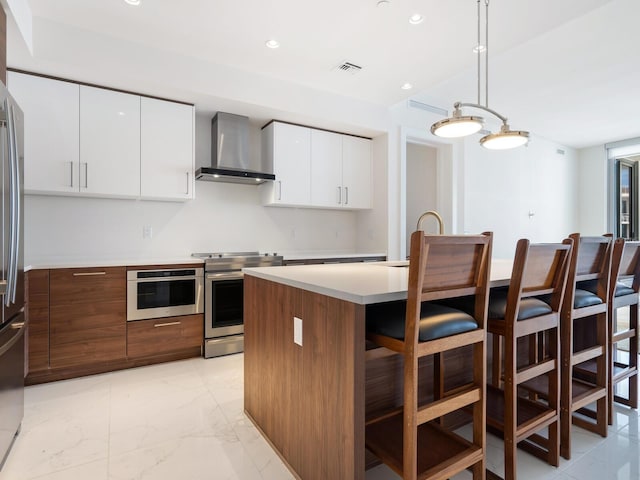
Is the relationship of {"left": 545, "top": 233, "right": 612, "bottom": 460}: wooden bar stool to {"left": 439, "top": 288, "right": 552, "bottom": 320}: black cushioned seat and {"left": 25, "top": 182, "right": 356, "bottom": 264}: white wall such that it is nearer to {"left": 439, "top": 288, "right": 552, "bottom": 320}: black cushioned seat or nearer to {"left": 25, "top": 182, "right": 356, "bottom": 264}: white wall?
{"left": 439, "top": 288, "right": 552, "bottom": 320}: black cushioned seat

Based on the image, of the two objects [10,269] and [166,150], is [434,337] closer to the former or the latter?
[10,269]

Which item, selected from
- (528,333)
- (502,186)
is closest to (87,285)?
(528,333)

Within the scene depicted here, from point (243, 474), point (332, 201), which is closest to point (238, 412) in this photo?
point (243, 474)

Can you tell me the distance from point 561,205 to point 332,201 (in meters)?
4.93

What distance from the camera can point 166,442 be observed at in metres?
1.92

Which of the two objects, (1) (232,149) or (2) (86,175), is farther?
(1) (232,149)

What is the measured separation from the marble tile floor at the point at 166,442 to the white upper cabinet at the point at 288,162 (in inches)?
84.2

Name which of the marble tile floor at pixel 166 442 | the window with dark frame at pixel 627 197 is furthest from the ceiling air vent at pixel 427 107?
the window with dark frame at pixel 627 197

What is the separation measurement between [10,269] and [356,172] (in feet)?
12.0

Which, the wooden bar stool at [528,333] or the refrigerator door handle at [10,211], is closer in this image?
the wooden bar stool at [528,333]

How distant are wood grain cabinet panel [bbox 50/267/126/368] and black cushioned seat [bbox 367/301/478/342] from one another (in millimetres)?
2379

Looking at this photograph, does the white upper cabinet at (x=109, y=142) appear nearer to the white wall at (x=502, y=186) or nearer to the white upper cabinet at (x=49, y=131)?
the white upper cabinet at (x=49, y=131)

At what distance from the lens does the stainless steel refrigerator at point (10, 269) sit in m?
1.63

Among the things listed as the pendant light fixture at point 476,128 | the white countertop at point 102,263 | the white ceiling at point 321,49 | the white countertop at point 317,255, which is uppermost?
the white ceiling at point 321,49
